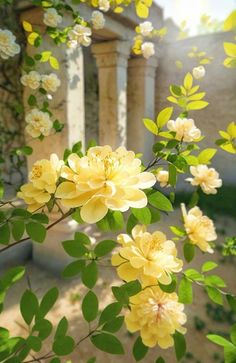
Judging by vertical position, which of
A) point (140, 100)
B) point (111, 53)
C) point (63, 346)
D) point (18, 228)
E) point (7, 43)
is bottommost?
point (63, 346)

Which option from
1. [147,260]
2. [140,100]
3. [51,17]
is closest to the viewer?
[147,260]

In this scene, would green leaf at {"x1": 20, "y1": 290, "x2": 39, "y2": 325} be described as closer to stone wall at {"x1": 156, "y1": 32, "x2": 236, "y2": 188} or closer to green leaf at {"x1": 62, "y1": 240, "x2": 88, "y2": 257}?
green leaf at {"x1": 62, "y1": 240, "x2": 88, "y2": 257}

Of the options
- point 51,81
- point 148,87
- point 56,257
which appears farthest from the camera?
point 148,87

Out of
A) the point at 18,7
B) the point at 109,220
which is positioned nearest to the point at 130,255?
the point at 109,220

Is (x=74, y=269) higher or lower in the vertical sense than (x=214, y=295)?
higher

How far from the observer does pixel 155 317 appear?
2.31ft

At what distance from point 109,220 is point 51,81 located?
3.86 ft

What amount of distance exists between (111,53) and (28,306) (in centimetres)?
413

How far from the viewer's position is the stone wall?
17.7 feet

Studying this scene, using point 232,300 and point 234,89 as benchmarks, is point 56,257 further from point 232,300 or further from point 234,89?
point 234,89

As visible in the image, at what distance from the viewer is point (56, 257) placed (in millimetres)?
3312

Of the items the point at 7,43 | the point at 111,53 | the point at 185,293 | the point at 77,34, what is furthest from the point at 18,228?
the point at 111,53

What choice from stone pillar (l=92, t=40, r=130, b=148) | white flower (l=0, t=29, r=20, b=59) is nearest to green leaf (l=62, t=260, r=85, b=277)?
white flower (l=0, t=29, r=20, b=59)

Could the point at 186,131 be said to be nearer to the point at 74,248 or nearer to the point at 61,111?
the point at 74,248
